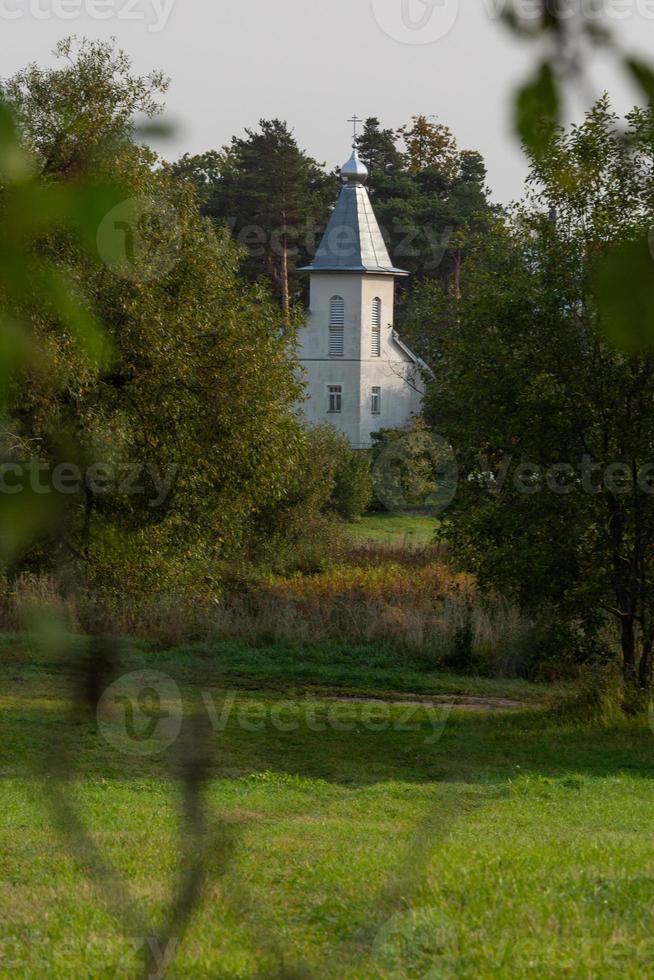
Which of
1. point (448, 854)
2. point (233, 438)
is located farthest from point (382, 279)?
point (448, 854)

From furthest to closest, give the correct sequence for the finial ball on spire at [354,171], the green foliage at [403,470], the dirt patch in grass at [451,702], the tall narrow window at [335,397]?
1. the tall narrow window at [335,397]
2. the finial ball on spire at [354,171]
3. the green foliage at [403,470]
4. the dirt patch in grass at [451,702]

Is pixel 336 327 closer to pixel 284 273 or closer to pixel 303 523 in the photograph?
pixel 284 273

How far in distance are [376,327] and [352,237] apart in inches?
146

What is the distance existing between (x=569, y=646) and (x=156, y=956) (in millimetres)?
12072

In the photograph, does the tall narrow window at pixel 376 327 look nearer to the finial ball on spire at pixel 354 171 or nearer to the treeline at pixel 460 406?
the finial ball on spire at pixel 354 171

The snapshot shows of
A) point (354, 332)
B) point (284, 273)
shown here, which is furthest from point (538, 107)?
point (354, 332)

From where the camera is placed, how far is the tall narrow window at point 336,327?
166 ft

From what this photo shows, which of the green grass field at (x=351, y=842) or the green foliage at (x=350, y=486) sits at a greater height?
the green foliage at (x=350, y=486)

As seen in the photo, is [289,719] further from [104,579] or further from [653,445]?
[653,445]

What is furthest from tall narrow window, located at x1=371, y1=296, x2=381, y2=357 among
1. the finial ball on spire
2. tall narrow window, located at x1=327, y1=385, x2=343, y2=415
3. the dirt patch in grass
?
the dirt patch in grass

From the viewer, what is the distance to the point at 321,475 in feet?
103

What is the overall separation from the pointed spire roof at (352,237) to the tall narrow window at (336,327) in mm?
1575

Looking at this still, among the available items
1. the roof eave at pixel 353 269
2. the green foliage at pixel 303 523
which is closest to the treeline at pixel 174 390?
the green foliage at pixel 303 523

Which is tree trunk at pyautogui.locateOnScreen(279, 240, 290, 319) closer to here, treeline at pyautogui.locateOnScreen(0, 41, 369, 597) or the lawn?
the lawn
